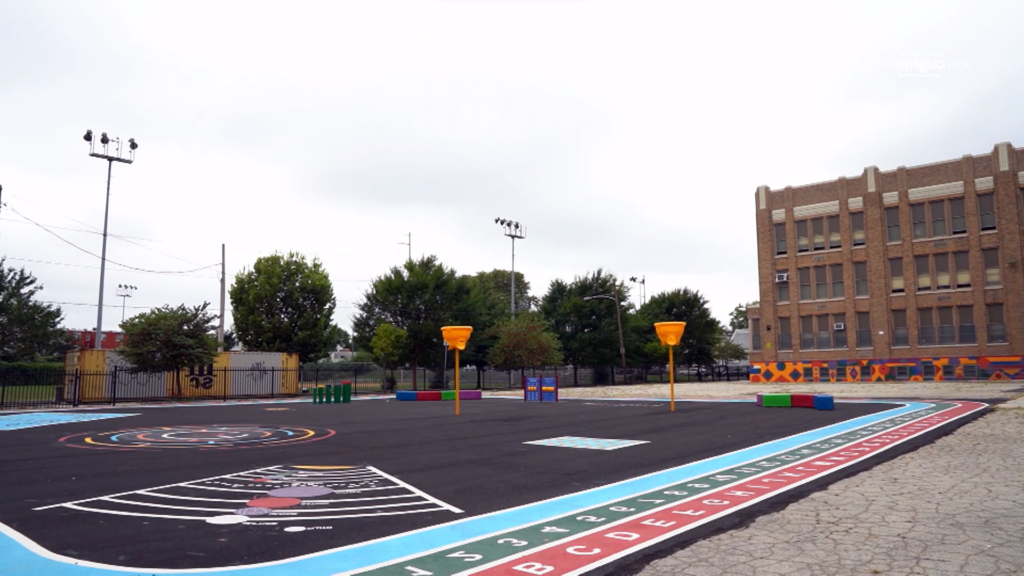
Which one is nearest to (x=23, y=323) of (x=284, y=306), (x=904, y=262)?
(x=284, y=306)

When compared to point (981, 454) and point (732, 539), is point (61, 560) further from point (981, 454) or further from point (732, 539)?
point (981, 454)

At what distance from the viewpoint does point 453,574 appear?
591 centimetres

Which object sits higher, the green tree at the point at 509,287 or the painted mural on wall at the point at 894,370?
the green tree at the point at 509,287

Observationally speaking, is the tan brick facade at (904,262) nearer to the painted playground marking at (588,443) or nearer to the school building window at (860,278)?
the school building window at (860,278)

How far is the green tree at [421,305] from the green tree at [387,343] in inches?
73.6

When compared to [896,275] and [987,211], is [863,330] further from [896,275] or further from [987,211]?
[987,211]

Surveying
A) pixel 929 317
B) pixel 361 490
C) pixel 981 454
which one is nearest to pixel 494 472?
pixel 361 490

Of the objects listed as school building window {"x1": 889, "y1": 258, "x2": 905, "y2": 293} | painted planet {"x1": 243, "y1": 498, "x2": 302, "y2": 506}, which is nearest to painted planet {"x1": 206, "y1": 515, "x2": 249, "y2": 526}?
painted planet {"x1": 243, "y1": 498, "x2": 302, "y2": 506}

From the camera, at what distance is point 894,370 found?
47.5 m

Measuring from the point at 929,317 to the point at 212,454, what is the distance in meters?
48.3

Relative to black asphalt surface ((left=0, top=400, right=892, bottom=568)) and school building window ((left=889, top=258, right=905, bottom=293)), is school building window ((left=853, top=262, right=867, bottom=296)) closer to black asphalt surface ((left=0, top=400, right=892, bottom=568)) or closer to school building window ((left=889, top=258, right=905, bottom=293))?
school building window ((left=889, top=258, right=905, bottom=293))

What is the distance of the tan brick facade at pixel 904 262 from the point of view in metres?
45.2

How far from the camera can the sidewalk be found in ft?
19.8

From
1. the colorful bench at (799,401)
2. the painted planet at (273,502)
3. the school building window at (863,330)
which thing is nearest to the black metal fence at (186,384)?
the school building window at (863,330)
